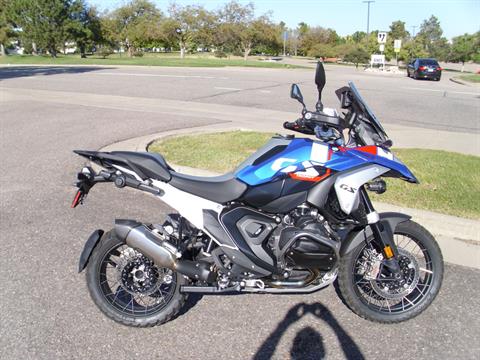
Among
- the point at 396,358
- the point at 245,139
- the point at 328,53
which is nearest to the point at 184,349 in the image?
the point at 396,358

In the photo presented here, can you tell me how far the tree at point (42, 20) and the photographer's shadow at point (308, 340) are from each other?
58.9m

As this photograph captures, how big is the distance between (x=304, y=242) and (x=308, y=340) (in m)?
0.69

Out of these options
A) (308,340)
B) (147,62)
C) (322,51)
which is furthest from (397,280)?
(322,51)

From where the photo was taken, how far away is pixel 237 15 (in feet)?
193

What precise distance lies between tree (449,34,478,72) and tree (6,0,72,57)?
1953 inches

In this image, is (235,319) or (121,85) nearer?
(235,319)

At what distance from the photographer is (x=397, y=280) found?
10.8ft

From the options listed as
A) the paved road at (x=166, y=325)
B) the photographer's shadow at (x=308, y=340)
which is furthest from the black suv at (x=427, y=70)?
the photographer's shadow at (x=308, y=340)

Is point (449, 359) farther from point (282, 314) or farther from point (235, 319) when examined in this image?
point (235, 319)

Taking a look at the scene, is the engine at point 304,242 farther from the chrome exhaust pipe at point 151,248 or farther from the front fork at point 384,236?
the chrome exhaust pipe at point 151,248

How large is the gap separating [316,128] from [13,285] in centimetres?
266

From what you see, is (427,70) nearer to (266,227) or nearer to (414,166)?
(414,166)

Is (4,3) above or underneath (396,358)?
above

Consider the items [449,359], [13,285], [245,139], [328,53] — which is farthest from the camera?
[328,53]
